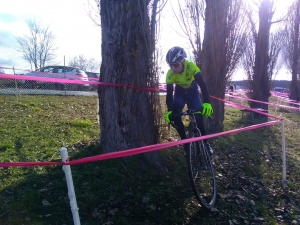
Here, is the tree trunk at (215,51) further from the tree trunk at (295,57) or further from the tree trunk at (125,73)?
the tree trunk at (295,57)

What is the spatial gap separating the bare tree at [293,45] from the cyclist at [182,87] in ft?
62.9

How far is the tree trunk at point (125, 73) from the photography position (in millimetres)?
4406

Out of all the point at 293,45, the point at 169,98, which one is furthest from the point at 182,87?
the point at 293,45

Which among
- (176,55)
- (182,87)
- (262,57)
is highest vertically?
(262,57)

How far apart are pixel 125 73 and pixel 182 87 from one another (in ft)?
3.05

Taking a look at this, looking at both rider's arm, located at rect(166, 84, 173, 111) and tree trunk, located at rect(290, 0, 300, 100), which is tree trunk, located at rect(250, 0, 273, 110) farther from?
rider's arm, located at rect(166, 84, 173, 111)

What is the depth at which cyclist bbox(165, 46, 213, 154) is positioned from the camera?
412 cm

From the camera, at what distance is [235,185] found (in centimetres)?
488

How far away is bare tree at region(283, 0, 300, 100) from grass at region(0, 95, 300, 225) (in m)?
18.9

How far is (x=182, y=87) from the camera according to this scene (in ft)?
15.5

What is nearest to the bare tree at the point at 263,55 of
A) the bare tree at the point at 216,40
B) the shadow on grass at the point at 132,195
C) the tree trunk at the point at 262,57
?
the tree trunk at the point at 262,57

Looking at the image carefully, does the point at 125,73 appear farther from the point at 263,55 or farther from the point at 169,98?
the point at 263,55

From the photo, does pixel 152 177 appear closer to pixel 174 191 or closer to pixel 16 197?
pixel 174 191

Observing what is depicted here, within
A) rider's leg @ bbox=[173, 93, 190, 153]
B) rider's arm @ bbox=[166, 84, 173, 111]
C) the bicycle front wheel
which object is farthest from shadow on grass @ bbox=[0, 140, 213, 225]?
rider's arm @ bbox=[166, 84, 173, 111]
